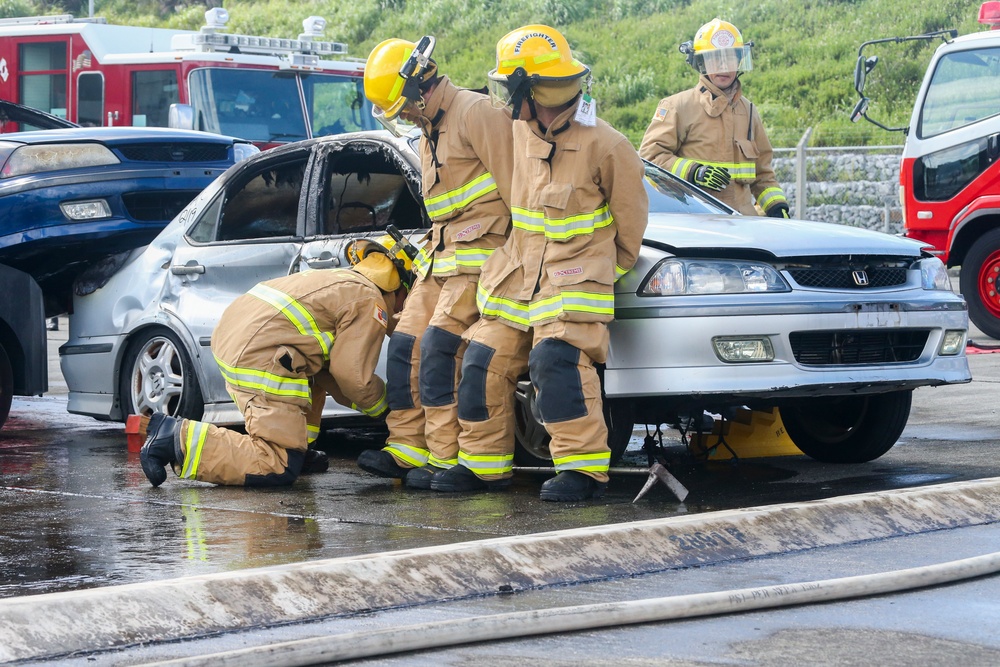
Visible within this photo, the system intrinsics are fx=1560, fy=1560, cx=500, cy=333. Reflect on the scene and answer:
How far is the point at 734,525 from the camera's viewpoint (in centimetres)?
488

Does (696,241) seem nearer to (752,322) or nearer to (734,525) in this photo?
(752,322)

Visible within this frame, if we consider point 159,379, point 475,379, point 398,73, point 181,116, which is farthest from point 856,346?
point 181,116

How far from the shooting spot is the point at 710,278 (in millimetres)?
5660

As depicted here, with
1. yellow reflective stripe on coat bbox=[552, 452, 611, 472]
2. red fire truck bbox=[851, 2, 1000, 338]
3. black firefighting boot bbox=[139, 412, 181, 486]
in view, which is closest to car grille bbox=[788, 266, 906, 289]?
yellow reflective stripe on coat bbox=[552, 452, 611, 472]

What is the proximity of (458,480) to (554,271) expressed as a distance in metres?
0.95

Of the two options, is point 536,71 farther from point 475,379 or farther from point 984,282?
point 984,282

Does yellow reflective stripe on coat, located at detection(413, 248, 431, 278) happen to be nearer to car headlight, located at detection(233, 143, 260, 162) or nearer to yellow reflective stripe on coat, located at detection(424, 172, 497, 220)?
yellow reflective stripe on coat, located at detection(424, 172, 497, 220)

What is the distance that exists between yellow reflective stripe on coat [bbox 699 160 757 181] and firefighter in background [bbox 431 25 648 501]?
258 centimetres

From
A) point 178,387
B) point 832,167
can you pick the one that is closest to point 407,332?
point 178,387

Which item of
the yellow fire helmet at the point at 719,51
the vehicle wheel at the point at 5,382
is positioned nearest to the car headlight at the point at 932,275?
the yellow fire helmet at the point at 719,51

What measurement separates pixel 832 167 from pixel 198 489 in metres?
14.5

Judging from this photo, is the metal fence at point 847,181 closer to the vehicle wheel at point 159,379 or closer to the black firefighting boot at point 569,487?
the vehicle wheel at point 159,379

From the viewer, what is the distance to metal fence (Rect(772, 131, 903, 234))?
19375mm

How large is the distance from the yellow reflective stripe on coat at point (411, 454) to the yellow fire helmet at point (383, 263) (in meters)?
0.65
